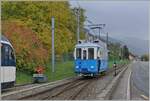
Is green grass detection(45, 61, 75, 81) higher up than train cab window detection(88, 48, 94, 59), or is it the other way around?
train cab window detection(88, 48, 94, 59)

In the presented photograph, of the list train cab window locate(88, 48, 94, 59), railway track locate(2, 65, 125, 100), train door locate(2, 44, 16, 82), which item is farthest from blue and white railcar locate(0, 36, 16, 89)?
train cab window locate(88, 48, 94, 59)

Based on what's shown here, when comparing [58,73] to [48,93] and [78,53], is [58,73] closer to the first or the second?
[78,53]

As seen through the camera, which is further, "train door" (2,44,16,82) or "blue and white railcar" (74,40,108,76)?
"blue and white railcar" (74,40,108,76)

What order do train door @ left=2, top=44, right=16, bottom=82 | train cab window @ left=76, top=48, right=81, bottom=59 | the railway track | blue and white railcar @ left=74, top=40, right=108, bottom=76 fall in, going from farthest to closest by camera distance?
train cab window @ left=76, top=48, right=81, bottom=59 < blue and white railcar @ left=74, top=40, right=108, bottom=76 < train door @ left=2, top=44, right=16, bottom=82 < the railway track

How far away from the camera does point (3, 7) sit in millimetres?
44531

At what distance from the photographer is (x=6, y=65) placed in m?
→ 22.3

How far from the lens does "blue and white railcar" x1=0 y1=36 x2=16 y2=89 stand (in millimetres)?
21656

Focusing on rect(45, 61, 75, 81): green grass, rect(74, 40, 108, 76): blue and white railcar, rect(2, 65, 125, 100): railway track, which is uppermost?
rect(74, 40, 108, 76): blue and white railcar

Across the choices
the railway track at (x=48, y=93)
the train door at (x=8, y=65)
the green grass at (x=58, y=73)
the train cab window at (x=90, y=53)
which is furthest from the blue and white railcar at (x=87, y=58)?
the train door at (x=8, y=65)

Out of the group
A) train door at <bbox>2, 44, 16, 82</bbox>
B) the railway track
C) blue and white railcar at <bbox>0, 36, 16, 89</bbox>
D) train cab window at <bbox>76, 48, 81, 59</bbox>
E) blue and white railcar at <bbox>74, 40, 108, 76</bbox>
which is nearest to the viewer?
the railway track

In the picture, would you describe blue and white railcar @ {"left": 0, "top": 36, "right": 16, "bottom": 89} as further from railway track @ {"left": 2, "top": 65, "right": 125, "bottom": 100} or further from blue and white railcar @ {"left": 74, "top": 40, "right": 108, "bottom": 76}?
blue and white railcar @ {"left": 74, "top": 40, "right": 108, "bottom": 76}

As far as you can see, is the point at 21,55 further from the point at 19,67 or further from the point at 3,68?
the point at 3,68

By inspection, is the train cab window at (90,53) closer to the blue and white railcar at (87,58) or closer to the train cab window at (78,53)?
the blue and white railcar at (87,58)

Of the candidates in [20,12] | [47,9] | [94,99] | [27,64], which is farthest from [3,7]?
[94,99]
